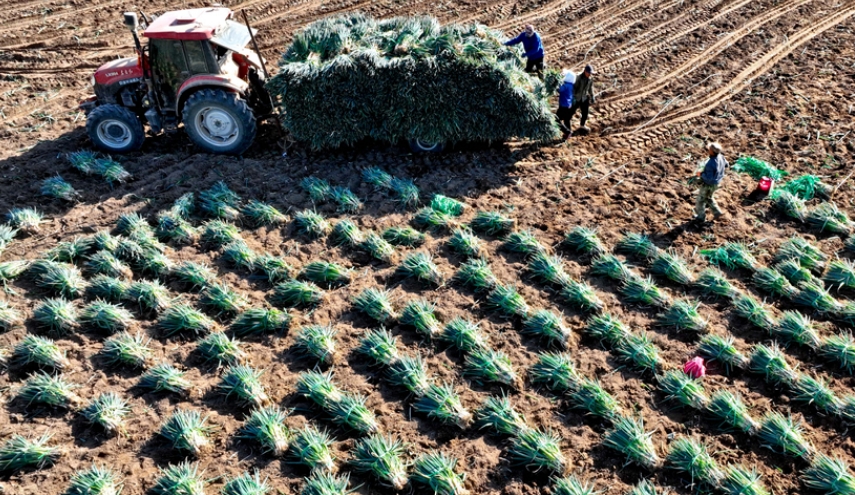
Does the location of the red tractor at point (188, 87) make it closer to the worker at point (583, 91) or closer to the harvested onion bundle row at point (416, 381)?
the harvested onion bundle row at point (416, 381)

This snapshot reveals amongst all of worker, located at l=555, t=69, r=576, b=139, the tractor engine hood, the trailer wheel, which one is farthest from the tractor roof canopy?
worker, located at l=555, t=69, r=576, b=139

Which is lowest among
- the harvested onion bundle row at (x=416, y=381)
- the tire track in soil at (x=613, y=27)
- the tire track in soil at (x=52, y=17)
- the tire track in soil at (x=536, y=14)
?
the harvested onion bundle row at (x=416, y=381)

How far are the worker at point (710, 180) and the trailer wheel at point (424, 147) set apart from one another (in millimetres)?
3653

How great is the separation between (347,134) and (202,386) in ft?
14.6

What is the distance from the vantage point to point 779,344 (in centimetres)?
723

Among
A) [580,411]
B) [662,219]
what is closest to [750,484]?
[580,411]

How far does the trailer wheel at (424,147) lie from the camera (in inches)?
396

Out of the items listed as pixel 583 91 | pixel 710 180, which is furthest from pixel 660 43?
pixel 710 180

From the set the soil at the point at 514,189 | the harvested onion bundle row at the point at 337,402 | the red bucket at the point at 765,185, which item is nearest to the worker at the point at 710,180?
the soil at the point at 514,189

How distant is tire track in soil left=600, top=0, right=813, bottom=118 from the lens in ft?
37.5

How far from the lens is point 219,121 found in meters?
10.0

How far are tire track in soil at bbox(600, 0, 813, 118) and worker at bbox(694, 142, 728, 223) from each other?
9.57ft

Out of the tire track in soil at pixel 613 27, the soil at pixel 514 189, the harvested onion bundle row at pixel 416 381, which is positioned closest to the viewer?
the soil at pixel 514 189

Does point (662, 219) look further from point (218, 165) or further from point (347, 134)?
point (218, 165)
